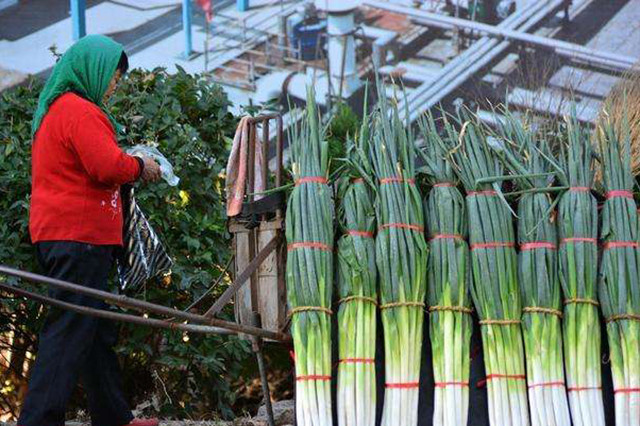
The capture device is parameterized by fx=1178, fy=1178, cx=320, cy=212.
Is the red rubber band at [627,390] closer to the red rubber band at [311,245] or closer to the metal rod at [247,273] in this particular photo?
the red rubber band at [311,245]

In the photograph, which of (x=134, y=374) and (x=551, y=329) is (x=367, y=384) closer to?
(x=551, y=329)

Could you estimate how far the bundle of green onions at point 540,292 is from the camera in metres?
3.86

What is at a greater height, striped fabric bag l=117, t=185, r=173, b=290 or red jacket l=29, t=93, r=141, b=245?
red jacket l=29, t=93, r=141, b=245

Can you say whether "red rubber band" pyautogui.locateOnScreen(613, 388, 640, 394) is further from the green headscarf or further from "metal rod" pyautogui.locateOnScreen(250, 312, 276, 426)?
the green headscarf

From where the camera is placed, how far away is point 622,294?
3883 mm

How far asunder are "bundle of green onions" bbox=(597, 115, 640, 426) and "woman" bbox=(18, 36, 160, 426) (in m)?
1.72

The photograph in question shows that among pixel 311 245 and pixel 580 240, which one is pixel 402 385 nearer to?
pixel 311 245

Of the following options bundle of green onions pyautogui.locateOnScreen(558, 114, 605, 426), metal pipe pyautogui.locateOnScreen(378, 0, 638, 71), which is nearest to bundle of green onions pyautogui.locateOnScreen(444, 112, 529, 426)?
bundle of green onions pyautogui.locateOnScreen(558, 114, 605, 426)

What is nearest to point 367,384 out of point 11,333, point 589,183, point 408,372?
point 408,372

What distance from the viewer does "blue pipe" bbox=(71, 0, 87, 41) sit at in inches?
313

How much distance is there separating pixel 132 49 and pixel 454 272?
15.2 ft

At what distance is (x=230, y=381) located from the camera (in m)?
5.82

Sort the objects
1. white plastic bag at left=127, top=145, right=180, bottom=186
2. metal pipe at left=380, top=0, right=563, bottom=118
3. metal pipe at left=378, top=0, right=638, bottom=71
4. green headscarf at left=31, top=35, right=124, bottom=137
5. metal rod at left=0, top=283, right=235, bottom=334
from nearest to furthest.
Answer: metal rod at left=0, top=283, right=235, bottom=334
green headscarf at left=31, top=35, right=124, bottom=137
white plastic bag at left=127, top=145, right=180, bottom=186
metal pipe at left=378, top=0, right=638, bottom=71
metal pipe at left=380, top=0, right=563, bottom=118

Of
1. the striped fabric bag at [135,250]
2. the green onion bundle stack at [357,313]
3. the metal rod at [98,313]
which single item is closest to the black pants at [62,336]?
the striped fabric bag at [135,250]
